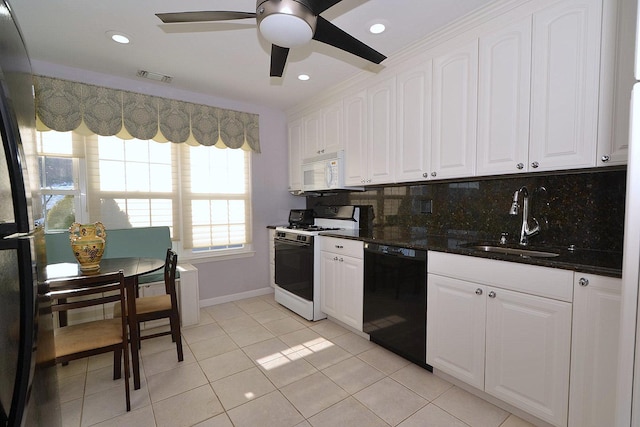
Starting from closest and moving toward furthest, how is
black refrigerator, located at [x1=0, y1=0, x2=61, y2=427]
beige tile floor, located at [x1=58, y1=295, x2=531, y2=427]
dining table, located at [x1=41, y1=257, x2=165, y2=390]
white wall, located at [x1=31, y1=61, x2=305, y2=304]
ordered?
Result: black refrigerator, located at [x1=0, y1=0, x2=61, y2=427]
beige tile floor, located at [x1=58, y1=295, x2=531, y2=427]
dining table, located at [x1=41, y1=257, x2=165, y2=390]
white wall, located at [x1=31, y1=61, x2=305, y2=304]

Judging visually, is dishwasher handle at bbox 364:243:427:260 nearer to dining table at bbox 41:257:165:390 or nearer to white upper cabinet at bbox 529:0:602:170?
white upper cabinet at bbox 529:0:602:170

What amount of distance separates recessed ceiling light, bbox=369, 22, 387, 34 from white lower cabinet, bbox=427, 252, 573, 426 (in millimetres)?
1658

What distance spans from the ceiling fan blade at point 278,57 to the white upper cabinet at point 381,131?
3.50ft

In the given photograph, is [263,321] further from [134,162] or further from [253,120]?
[253,120]

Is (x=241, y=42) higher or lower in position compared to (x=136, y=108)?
higher

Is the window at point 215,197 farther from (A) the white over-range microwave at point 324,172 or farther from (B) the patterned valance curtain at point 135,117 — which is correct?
(A) the white over-range microwave at point 324,172

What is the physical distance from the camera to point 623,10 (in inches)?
54.4

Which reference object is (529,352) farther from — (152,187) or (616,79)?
(152,187)

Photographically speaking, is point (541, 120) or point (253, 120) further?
point (253, 120)

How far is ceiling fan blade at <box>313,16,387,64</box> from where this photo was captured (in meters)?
1.49

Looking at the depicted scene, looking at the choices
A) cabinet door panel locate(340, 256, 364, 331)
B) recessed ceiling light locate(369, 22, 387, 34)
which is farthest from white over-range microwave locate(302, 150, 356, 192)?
recessed ceiling light locate(369, 22, 387, 34)

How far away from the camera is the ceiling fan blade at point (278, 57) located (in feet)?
5.60

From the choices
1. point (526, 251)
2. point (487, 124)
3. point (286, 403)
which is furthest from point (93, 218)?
point (526, 251)

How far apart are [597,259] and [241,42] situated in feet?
8.84
